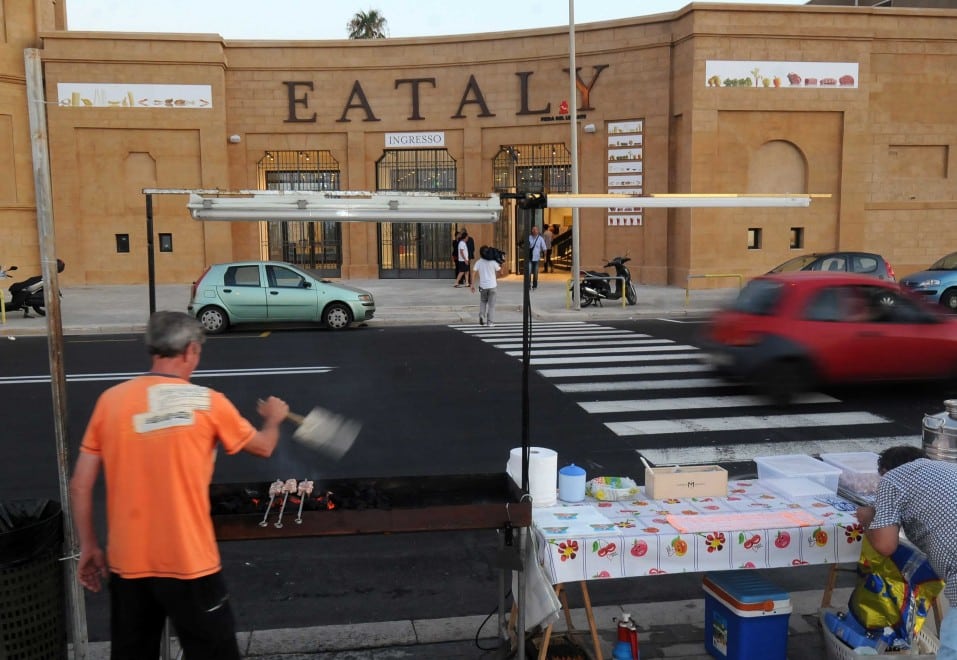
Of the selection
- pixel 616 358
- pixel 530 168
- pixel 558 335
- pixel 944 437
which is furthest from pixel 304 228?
pixel 944 437

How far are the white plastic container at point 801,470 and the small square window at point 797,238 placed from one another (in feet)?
77.9

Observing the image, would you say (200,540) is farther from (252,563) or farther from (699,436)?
(699,436)

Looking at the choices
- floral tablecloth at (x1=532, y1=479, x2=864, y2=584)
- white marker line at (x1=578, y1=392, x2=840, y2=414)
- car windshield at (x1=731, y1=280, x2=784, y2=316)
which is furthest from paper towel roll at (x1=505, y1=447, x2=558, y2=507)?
car windshield at (x1=731, y1=280, x2=784, y2=316)

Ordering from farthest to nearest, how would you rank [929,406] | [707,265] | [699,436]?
[707,265] < [929,406] < [699,436]

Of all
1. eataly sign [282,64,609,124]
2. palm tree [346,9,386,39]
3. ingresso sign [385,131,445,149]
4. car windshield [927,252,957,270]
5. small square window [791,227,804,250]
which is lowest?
car windshield [927,252,957,270]

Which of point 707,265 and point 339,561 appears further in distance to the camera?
point 707,265

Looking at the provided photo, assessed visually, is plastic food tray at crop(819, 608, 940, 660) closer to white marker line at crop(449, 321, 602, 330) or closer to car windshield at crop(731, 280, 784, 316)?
car windshield at crop(731, 280, 784, 316)

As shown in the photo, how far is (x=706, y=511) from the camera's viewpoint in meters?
4.64

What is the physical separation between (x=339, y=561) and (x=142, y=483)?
3.17 metres

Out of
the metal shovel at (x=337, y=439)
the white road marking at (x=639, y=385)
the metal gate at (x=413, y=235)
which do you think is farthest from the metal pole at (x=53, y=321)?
the metal gate at (x=413, y=235)

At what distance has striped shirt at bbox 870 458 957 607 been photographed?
12.1ft

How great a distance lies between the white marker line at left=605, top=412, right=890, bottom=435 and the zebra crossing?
0.04 ft

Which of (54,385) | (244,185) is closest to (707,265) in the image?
(244,185)

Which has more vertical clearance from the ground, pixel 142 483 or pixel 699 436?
pixel 142 483
